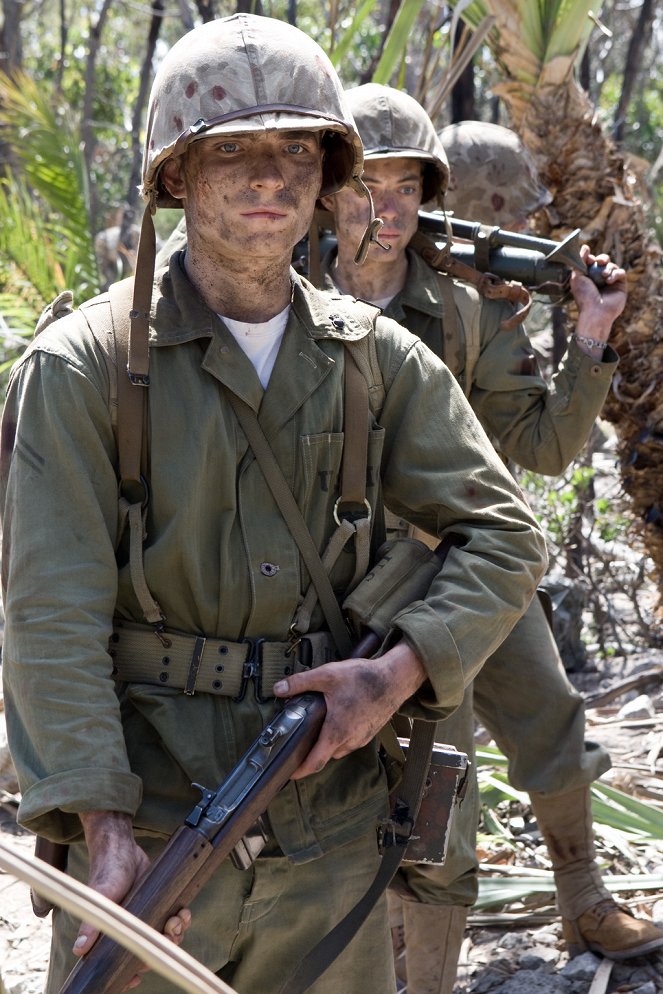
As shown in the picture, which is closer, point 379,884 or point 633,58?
point 379,884

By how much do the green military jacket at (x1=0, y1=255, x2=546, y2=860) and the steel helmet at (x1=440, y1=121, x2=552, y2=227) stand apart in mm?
2067

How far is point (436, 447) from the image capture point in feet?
8.16

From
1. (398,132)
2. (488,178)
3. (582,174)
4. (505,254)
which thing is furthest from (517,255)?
(582,174)

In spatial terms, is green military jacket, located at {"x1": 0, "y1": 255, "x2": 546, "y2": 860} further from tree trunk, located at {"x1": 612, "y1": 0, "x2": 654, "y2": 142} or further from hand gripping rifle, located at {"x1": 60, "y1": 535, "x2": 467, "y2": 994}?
tree trunk, located at {"x1": 612, "y1": 0, "x2": 654, "y2": 142}

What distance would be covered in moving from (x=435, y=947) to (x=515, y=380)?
1.65 m

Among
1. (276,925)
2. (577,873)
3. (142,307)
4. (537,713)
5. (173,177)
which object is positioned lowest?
(577,873)

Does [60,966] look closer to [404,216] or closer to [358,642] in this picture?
[358,642]

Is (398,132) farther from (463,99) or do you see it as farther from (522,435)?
(463,99)

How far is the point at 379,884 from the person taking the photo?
2.38 m

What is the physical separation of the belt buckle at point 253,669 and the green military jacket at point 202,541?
0.01 metres

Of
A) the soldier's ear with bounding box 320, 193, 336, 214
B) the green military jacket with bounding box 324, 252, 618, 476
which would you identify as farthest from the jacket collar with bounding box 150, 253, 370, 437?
the green military jacket with bounding box 324, 252, 618, 476

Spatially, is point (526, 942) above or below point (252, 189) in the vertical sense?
below

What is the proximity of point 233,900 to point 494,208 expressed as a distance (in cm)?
294

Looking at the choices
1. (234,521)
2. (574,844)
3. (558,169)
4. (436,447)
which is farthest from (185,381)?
(558,169)
